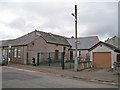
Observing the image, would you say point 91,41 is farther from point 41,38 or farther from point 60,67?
point 60,67

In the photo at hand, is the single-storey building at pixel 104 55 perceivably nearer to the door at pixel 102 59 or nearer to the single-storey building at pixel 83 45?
the door at pixel 102 59

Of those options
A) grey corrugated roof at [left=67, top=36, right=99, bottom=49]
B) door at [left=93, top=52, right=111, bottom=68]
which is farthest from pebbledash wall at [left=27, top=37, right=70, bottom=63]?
grey corrugated roof at [left=67, top=36, right=99, bottom=49]

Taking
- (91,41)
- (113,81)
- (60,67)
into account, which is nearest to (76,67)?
(60,67)

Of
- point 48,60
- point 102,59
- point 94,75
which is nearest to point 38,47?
point 48,60

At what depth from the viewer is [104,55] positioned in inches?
1203

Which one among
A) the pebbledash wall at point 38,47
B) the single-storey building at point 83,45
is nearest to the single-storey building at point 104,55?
the pebbledash wall at point 38,47

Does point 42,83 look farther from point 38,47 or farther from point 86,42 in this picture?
point 86,42

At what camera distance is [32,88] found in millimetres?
11570

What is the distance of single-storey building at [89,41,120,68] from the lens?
29.9m

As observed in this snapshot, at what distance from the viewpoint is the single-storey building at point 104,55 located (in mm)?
29906

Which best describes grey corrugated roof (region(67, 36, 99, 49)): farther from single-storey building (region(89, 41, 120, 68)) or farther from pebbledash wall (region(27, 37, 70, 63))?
single-storey building (region(89, 41, 120, 68))

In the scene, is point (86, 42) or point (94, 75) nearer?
point (94, 75)

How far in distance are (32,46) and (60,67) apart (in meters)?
8.33

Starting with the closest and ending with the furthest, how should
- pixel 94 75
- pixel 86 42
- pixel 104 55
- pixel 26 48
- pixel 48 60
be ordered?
1. pixel 94 75
2. pixel 48 60
3. pixel 104 55
4. pixel 26 48
5. pixel 86 42
